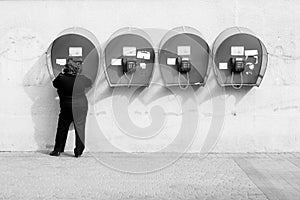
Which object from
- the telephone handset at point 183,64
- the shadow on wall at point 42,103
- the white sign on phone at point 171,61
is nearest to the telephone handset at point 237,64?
the telephone handset at point 183,64

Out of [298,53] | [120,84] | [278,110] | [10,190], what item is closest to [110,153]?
[120,84]

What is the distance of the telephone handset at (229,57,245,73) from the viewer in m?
7.83

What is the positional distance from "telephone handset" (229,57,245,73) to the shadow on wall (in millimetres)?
3019

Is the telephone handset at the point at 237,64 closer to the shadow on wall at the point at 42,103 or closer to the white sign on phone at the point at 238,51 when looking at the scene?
the white sign on phone at the point at 238,51

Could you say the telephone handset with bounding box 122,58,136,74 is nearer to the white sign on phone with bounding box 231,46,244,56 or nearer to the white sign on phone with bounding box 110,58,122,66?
the white sign on phone with bounding box 110,58,122,66

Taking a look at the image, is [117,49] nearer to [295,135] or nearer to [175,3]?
[175,3]

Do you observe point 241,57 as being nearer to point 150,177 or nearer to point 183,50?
point 183,50

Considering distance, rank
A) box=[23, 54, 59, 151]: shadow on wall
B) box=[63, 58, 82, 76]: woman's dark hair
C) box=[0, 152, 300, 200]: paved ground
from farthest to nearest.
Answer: box=[23, 54, 59, 151]: shadow on wall < box=[63, 58, 82, 76]: woman's dark hair < box=[0, 152, 300, 200]: paved ground

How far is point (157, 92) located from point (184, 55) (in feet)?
2.60

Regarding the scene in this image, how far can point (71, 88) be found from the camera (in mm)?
7840

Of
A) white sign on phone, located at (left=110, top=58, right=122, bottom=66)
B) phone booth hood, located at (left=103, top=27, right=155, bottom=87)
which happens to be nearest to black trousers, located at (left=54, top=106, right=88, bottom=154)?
phone booth hood, located at (left=103, top=27, right=155, bottom=87)

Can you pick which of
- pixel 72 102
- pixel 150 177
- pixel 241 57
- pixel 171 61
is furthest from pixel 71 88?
pixel 241 57

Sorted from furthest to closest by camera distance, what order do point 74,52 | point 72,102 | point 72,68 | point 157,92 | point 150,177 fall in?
point 157,92, point 74,52, point 72,102, point 72,68, point 150,177

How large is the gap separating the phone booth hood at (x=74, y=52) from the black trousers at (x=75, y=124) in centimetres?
61
